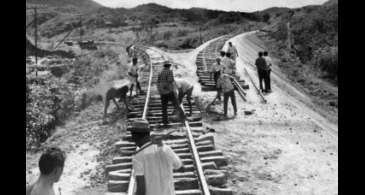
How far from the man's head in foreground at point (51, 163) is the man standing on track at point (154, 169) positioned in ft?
3.98

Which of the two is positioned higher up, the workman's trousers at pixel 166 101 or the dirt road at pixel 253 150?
the workman's trousers at pixel 166 101

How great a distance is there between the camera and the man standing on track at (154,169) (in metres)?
4.64

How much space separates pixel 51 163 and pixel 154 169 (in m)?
1.40

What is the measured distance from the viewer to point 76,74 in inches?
1027

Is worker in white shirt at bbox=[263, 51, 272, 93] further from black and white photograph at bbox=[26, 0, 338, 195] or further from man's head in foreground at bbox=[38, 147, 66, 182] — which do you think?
man's head in foreground at bbox=[38, 147, 66, 182]

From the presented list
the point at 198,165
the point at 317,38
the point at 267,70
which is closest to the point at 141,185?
the point at 198,165

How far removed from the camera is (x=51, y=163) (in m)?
3.52

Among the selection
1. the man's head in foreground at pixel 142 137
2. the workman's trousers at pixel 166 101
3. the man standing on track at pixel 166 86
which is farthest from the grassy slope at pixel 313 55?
the man's head in foreground at pixel 142 137

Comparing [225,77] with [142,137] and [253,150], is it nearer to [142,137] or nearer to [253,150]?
[253,150]

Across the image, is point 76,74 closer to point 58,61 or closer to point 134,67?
point 58,61

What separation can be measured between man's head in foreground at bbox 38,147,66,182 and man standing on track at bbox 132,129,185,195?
3.98 ft

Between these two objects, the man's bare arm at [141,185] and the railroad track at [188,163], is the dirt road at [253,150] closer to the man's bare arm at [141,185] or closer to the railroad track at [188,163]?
the railroad track at [188,163]

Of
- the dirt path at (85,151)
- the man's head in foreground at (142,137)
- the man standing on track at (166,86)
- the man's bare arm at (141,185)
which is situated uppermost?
the man standing on track at (166,86)
